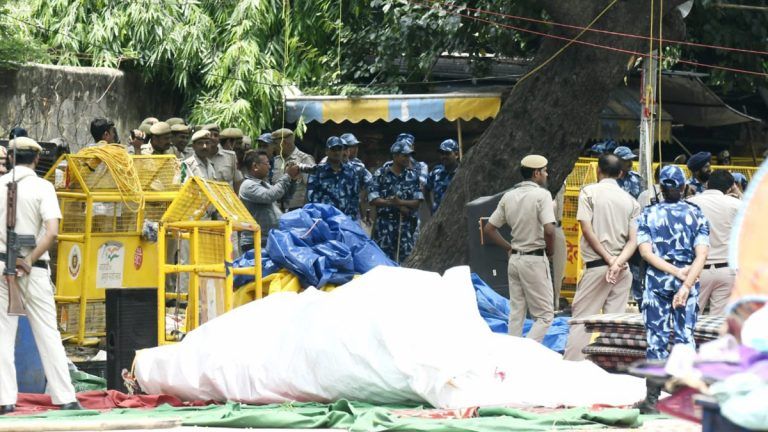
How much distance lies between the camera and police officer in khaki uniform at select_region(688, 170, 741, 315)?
11609 millimetres

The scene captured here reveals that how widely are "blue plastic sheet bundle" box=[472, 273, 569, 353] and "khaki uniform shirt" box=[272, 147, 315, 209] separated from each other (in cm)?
292

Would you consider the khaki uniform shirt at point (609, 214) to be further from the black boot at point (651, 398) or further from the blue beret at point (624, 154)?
the blue beret at point (624, 154)

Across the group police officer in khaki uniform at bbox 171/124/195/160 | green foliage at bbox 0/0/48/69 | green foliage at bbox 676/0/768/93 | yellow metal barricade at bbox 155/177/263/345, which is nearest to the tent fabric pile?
yellow metal barricade at bbox 155/177/263/345

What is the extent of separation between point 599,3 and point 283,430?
7.42 metres

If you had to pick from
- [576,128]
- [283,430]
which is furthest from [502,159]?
[283,430]

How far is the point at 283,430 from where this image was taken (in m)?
8.45

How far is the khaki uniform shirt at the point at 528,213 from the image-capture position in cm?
1198

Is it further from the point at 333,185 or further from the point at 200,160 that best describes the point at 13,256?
the point at 333,185

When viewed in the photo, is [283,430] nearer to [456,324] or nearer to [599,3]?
[456,324]

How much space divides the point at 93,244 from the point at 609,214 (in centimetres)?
453

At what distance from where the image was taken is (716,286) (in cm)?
1163

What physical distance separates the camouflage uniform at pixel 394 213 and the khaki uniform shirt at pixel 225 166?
5.84 ft

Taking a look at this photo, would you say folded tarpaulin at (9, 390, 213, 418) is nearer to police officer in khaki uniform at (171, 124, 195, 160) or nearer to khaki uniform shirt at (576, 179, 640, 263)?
khaki uniform shirt at (576, 179, 640, 263)

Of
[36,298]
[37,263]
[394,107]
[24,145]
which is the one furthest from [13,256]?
[394,107]
